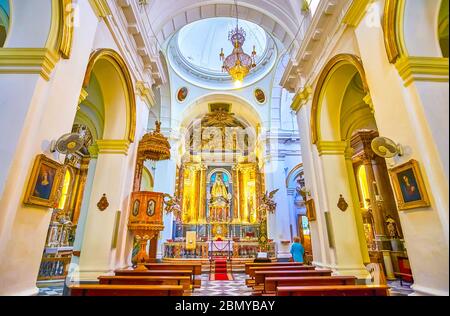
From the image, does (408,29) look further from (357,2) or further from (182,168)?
(182,168)

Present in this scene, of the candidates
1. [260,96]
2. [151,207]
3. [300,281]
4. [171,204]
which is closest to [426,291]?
[300,281]

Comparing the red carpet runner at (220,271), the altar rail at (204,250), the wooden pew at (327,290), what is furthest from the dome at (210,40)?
the wooden pew at (327,290)

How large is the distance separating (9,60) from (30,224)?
6.03 ft

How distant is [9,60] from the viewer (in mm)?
2674

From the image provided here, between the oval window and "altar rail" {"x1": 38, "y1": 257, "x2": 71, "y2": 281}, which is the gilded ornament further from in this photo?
"altar rail" {"x1": 38, "y1": 257, "x2": 71, "y2": 281}

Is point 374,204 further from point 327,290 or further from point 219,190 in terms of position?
point 219,190

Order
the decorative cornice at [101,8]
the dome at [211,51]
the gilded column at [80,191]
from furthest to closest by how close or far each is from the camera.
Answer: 1. the dome at [211,51]
2. the gilded column at [80,191]
3. the decorative cornice at [101,8]

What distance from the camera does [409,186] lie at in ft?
8.58

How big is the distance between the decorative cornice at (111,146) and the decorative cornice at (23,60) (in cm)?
251

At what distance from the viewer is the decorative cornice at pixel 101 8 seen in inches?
151

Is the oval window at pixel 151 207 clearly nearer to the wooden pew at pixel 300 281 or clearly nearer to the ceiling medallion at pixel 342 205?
the wooden pew at pixel 300 281

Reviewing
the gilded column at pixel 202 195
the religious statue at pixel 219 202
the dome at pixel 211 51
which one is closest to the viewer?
the dome at pixel 211 51

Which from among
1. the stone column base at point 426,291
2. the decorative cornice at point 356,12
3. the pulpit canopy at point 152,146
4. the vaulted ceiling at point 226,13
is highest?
the vaulted ceiling at point 226,13
